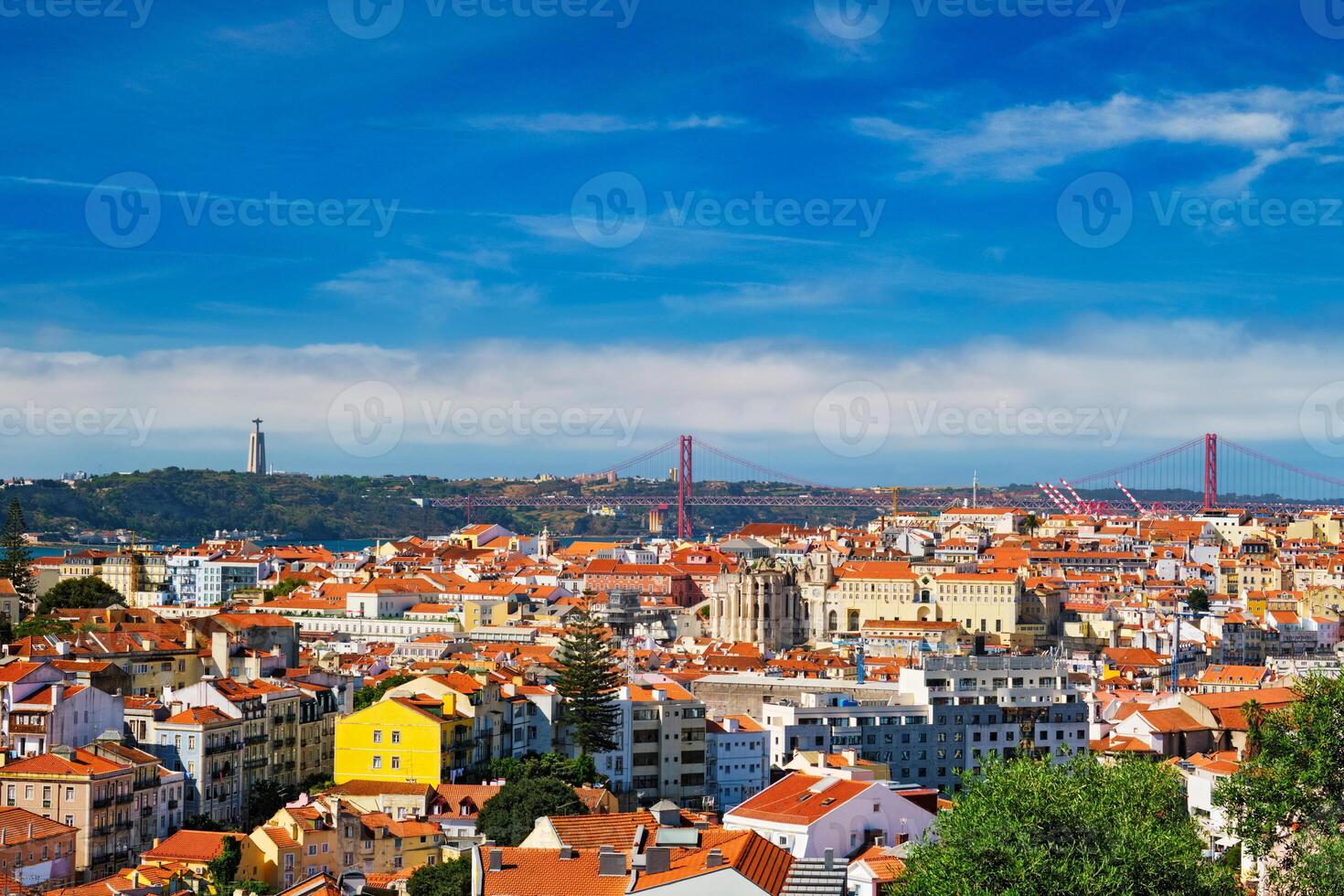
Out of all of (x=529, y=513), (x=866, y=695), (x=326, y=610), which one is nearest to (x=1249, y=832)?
(x=866, y=695)

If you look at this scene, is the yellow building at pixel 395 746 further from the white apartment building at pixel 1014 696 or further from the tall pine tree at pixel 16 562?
the tall pine tree at pixel 16 562

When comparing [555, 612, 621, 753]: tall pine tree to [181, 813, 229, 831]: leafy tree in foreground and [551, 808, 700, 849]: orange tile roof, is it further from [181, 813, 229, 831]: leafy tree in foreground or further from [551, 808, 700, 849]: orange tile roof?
Result: [551, 808, 700, 849]: orange tile roof

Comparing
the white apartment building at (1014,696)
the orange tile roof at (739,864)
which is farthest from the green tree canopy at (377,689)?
the orange tile roof at (739,864)

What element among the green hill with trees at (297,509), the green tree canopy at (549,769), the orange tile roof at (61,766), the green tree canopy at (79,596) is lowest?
the green tree canopy at (549,769)

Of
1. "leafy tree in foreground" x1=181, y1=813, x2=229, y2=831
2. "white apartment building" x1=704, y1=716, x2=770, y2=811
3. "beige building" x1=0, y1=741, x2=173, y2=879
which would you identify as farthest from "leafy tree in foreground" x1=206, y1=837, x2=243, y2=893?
"white apartment building" x1=704, y1=716, x2=770, y2=811

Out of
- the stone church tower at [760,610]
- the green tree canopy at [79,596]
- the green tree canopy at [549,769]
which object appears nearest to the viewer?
the green tree canopy at [549,769]

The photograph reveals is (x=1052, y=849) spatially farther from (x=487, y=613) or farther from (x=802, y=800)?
(x=487, y=613)
